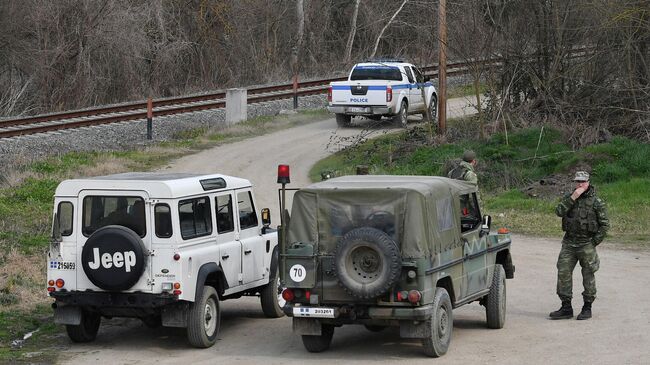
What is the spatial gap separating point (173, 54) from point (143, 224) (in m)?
33.3

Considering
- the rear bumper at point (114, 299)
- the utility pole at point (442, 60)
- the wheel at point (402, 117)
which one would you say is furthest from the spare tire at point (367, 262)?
the wheel at point (402, 117)

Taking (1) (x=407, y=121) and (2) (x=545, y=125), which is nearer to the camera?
(2) (x=545, y=125)

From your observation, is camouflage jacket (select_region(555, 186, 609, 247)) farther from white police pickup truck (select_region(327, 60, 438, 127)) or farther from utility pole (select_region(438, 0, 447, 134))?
white police pickup truck (select_region(327, 60, 438, 127))

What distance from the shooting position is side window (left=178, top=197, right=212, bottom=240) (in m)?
12.9

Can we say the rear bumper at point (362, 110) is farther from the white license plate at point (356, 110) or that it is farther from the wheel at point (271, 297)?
the wheel at point (271, 297)

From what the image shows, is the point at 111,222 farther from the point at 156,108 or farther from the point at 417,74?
the point at 417,74

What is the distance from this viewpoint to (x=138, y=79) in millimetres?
43625

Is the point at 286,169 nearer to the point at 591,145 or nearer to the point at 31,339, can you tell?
the point at 31,339

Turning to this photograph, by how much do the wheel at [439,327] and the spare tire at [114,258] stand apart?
3171mm

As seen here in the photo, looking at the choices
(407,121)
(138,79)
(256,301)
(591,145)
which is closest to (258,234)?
(256,301)

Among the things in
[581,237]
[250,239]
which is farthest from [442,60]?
[250,239]

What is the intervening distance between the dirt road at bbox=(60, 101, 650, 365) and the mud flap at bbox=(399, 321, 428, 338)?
301mm

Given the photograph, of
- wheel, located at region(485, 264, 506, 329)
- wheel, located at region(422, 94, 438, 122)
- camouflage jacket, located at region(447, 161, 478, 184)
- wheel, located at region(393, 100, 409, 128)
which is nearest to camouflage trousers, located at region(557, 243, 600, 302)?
wheel, located at region(485, 264, 506, 329)

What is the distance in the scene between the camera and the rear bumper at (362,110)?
32562mm
